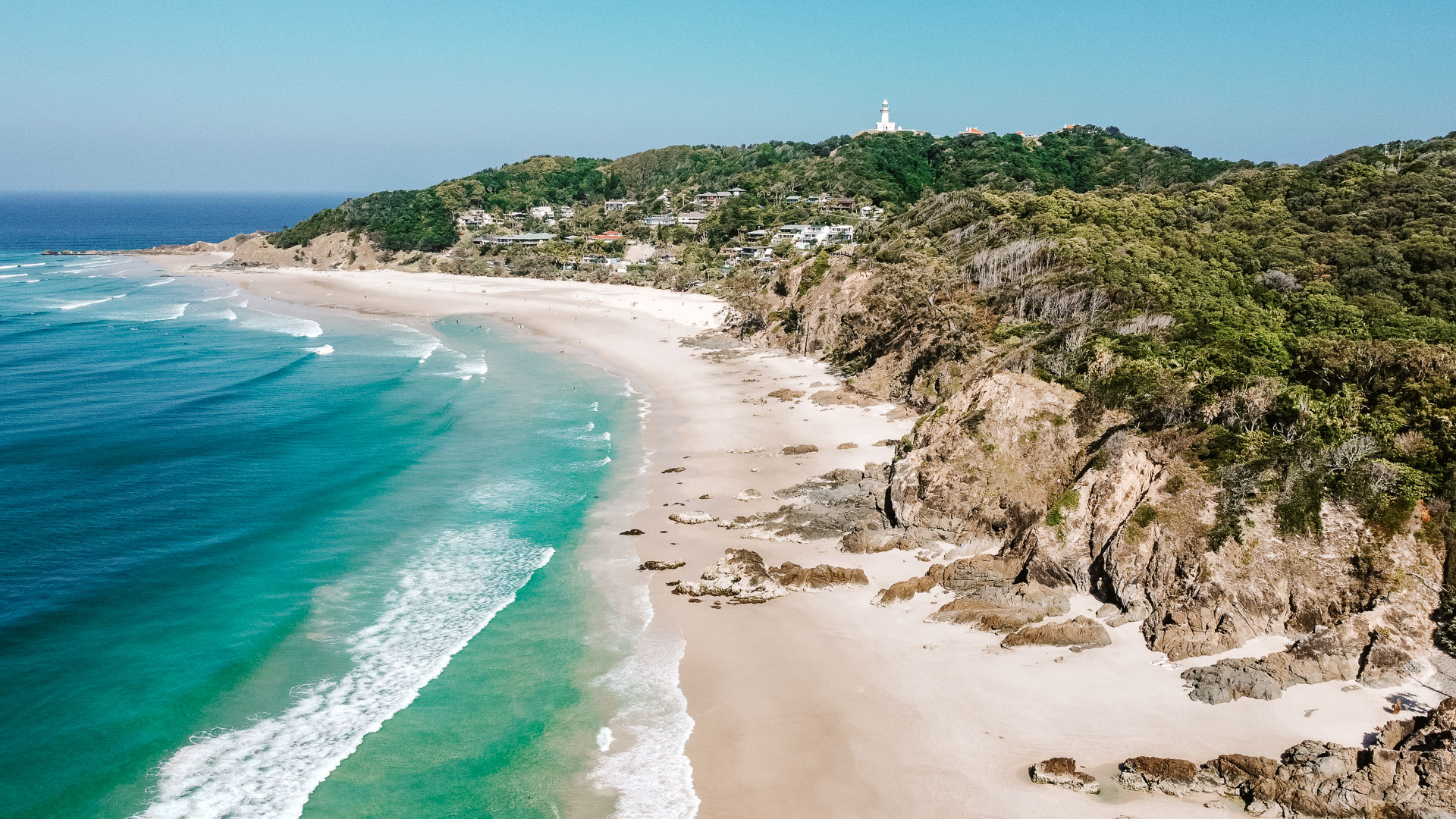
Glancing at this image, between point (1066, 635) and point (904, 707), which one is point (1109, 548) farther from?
point (904, 707)

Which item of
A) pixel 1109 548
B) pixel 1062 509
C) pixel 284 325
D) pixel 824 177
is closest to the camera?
pixel 1109 548

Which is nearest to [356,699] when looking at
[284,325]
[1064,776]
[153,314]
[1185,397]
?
[1064,776]

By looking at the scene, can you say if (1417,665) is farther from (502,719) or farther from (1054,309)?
(1054,309)

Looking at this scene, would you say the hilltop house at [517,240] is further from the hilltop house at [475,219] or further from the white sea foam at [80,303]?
the white sea foam at [80,303]

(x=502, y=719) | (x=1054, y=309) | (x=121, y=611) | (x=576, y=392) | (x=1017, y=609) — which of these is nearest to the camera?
(x=502, y=719)

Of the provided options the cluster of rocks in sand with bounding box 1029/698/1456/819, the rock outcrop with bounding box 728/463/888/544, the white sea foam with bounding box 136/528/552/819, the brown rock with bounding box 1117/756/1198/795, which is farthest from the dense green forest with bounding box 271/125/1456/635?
the white sea foam with bounding box 136/528/552/819

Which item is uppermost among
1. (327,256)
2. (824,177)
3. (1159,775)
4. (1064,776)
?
(824,177)

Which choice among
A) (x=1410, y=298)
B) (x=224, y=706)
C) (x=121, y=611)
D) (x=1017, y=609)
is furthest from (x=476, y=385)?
(x=1410, y=298)
